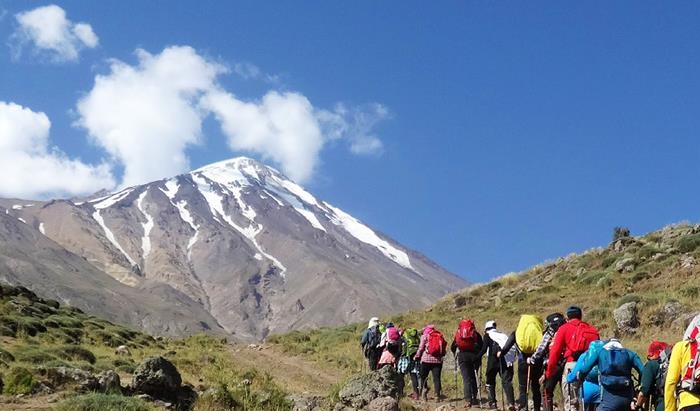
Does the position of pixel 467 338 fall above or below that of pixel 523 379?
above

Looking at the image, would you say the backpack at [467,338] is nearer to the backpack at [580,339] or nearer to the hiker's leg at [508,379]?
the hiker's leg at [508,379]

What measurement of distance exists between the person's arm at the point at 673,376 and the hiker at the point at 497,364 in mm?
5523

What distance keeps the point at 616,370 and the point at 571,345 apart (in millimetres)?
1823

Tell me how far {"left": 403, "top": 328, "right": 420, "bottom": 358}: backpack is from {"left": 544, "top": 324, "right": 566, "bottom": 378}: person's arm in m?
5.79

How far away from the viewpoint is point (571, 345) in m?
9.00

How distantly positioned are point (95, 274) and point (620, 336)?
634ft

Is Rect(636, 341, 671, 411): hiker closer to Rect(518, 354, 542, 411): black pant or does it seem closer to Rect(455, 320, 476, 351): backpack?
Rect(518, 354, 542, 411): black pant

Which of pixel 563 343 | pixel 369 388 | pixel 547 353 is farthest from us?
pixel 369 388

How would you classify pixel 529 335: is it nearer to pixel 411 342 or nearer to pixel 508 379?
pixel 508 379

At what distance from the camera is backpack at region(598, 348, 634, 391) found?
7148 mm

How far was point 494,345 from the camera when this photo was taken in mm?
12094

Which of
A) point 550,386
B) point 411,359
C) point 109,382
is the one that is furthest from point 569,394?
point 109,382

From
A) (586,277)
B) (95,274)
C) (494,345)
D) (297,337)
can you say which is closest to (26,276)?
(95,274)

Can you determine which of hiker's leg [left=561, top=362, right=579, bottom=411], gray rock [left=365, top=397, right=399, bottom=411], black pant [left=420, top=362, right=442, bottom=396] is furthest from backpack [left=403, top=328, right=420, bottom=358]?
hiker's leg [left=561, top=362, right=579, bottom=411]
